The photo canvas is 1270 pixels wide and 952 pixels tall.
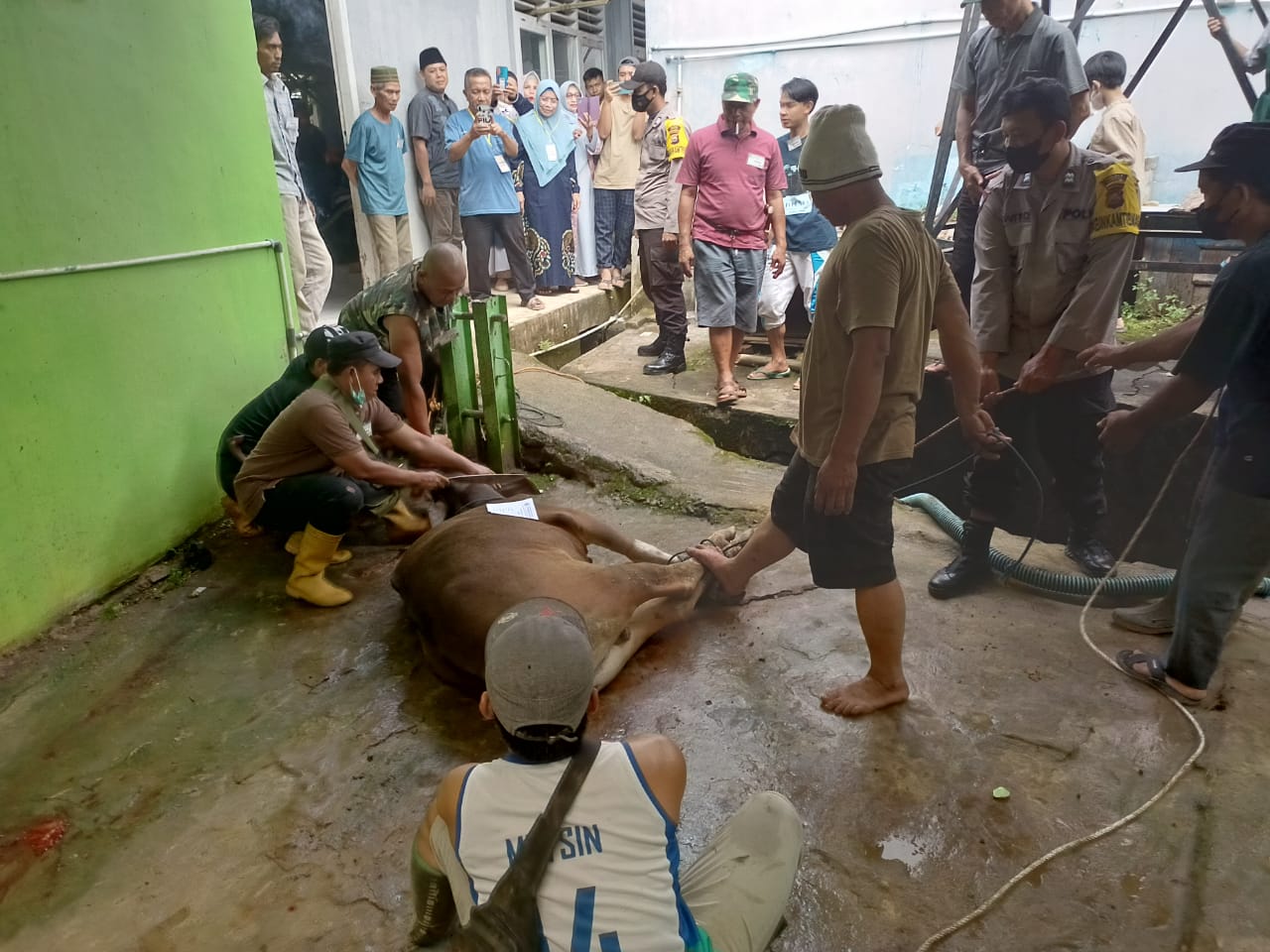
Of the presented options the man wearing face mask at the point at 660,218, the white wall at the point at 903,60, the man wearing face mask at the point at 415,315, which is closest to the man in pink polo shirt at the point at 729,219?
the man wearing face mask at the point at 660,218

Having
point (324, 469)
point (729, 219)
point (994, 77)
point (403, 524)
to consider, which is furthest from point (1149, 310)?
point (324, 469)

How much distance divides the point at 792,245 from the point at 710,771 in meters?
4.98

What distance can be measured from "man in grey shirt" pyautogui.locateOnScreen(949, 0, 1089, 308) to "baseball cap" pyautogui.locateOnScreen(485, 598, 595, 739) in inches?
148

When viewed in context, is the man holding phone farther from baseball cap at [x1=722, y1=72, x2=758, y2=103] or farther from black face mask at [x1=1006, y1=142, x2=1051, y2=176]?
black face mask at [x1=1006, y1=142, x2=1051, y2=176]

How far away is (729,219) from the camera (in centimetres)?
582

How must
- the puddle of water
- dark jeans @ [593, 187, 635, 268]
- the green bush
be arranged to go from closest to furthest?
the puddle of water → the green bush → dark jeans @ [593, 187, 635, 268]

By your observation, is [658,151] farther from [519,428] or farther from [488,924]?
[488,924]

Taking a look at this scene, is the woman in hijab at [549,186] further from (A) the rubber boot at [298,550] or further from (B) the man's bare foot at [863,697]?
(B) the man's bare foot at [863,697]

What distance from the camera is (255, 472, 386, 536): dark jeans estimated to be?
3564mm

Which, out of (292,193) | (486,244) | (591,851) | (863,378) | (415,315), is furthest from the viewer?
(486,244)

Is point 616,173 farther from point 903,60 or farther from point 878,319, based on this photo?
point 878,319

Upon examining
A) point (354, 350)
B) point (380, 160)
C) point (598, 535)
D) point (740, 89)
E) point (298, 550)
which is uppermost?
point (740, 89)

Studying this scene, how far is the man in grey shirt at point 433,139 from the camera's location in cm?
742

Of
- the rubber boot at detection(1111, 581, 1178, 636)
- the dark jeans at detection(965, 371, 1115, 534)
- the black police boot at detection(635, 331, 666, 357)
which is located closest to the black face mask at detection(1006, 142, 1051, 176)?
the dark jeans at detection(965, 371, 1115, 534)
